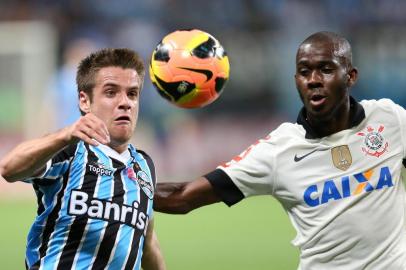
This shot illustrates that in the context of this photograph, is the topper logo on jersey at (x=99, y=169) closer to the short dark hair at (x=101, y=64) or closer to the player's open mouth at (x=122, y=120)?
the player's open mouth at (x=122, y=120)

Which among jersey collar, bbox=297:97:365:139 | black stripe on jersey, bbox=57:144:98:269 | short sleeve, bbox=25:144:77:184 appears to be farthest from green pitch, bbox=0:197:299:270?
short sleeve, bbox=25:144:77:184

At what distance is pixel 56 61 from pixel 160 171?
293 cm

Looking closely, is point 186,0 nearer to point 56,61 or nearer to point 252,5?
point 252,5

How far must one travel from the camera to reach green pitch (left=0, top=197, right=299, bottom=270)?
8.53 meters

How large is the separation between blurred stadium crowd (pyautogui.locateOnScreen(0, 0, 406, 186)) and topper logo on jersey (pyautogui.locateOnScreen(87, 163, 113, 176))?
10.8 m

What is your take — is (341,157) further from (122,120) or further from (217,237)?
(217,237)

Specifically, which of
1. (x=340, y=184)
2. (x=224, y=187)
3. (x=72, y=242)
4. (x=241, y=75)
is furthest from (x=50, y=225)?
(x=241, y=75)

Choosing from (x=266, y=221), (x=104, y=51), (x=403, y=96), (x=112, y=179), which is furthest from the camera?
(x=403, y=96)

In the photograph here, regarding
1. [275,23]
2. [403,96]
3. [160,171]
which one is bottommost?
[160,171]

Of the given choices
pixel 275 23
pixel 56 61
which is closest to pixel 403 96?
pixel 275 23

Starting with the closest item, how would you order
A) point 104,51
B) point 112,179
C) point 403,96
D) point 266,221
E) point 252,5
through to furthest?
1. point 112,179
2. point 104,51
3. point 266,221
4. point 403,96
5. point 252,5

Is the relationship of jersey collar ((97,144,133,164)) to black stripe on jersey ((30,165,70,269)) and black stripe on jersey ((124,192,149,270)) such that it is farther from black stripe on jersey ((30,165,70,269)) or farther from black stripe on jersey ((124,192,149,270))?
black stripe on jersey ((30,165,70,269))

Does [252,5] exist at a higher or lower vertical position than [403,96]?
higher

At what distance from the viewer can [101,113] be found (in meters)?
4.40
